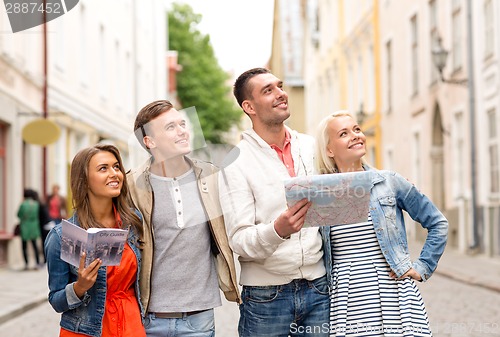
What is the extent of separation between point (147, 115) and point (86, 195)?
415mm

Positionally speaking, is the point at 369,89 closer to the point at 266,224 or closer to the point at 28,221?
the point at 28,221

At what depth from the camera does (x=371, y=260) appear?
3910 mm

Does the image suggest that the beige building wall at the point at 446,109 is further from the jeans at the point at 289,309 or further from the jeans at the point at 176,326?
the jeans at the point at 176,326

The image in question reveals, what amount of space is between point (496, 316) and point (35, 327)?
15.5ft

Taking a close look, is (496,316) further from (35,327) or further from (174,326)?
(174,326)

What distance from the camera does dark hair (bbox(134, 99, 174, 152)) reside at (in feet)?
12.9

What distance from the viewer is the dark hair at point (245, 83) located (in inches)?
157

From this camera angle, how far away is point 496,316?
31.6ft

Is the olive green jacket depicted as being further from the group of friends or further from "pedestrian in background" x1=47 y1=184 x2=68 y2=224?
"pedestrian in background" x1=47 y1=184 x2=68 y2=224

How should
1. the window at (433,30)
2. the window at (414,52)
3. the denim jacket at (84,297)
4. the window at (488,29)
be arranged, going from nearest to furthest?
the denim jacket at (84,297) → the window at (488,29) → the window at (433,30) → the window at (414,52)

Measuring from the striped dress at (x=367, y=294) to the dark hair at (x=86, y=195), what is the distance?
851mm

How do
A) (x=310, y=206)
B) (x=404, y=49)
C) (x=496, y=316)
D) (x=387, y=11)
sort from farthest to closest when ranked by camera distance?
(x=387, y=11) → (x=404, y=49) → (x=496, y=316) → (x=310, y=206)

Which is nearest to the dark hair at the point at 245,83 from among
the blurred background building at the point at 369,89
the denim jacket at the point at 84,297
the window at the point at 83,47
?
the denim jacket at the point at 84,297

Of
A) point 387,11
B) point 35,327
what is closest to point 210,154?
point 35,327
